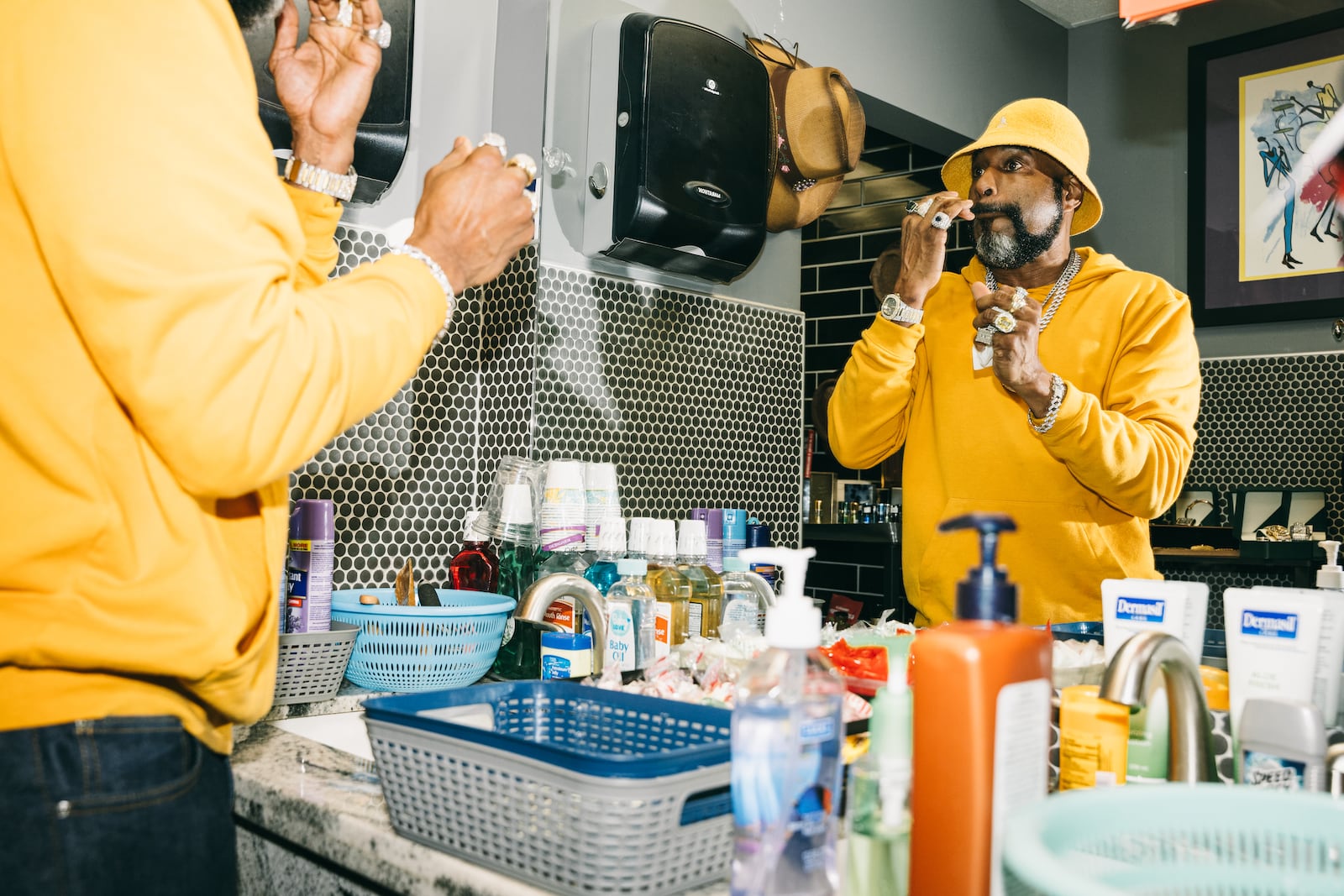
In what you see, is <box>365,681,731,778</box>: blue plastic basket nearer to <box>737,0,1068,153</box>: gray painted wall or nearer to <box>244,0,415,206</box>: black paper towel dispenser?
<box>244,0,415,206</box>: black paper towel dispenser

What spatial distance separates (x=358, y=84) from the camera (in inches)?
47.8

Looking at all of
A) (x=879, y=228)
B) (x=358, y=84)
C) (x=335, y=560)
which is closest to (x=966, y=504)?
(x=335, y=560)

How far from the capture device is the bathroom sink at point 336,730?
4.17 feet

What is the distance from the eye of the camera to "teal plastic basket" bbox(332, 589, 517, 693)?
1527 mm

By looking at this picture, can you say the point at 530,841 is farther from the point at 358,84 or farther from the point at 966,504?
the point at 966,504

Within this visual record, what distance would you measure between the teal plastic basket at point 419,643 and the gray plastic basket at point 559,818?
0.63 m

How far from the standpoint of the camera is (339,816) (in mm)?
958

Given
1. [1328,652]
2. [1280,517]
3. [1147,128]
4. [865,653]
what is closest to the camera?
[1328,652]

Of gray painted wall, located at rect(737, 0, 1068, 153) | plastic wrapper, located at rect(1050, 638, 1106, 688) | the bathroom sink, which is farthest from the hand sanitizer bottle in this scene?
gray painted wall, located at rect(737, 0, 1068, 153)

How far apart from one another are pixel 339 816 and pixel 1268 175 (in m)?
3.94

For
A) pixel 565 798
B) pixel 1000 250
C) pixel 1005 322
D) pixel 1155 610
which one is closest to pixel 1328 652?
pixel 1155 610

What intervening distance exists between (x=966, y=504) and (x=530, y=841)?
60.9 inches

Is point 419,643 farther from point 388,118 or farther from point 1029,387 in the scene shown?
point 1029,387

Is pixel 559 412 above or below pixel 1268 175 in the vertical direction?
below
